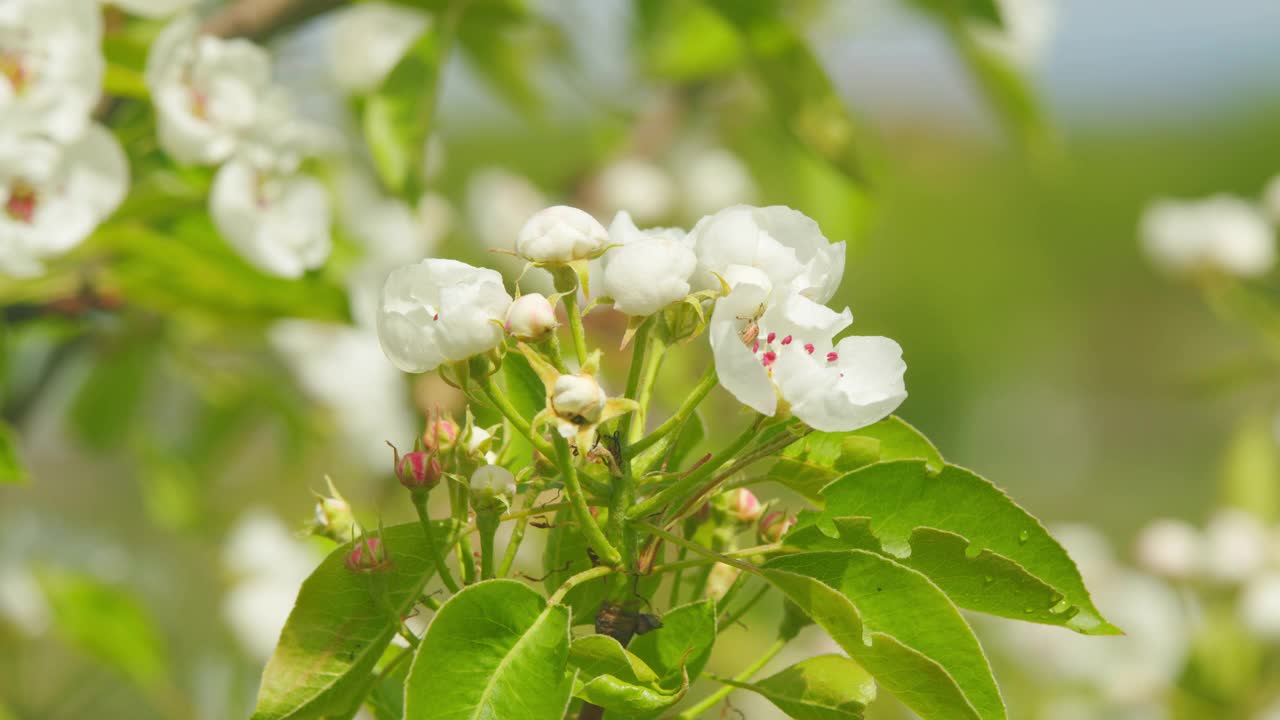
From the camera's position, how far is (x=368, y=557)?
17.1 inches

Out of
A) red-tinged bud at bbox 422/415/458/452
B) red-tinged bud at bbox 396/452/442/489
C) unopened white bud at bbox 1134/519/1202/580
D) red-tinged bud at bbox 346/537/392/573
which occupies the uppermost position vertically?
unopened white bud at bbox 1134/519/1202/580

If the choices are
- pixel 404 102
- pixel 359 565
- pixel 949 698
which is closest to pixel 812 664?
pixel 949 698

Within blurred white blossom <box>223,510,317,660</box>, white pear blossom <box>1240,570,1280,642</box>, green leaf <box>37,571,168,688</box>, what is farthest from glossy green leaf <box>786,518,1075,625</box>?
white pear blossom <box>1240,570,1280,642</box>

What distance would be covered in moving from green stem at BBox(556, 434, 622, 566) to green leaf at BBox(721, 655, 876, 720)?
7cm

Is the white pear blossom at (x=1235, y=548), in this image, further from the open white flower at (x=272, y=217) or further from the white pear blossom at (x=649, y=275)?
the white pear blossom at (x=649, y=275)

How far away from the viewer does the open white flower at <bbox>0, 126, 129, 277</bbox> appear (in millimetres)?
739

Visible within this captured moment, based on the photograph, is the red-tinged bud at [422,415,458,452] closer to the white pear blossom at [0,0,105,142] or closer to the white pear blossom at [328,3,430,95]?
the white pear blossom at [0,0,105,142]

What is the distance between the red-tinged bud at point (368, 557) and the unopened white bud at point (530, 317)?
3.6 inches

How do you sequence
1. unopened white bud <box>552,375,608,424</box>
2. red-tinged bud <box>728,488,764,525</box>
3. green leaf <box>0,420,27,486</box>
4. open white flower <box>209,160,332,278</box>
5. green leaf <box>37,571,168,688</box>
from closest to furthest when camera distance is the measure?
unopened white bud <box>552,375,608,424</box>
red-tinged bud <box>728,488,764,525</box>
green leaf <box>0,420,27,486</box>
open white flower <box>209,160,332,278</box>
green leaf <box>37,571,168,688</box>

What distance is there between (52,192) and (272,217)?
15 cm

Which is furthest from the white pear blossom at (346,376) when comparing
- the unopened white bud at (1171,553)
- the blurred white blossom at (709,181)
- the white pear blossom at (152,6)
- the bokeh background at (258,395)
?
the unopened white bud at (1171,553)

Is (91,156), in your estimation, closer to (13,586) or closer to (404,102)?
(404,102)

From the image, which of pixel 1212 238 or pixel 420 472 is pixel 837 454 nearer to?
pixel 420 472

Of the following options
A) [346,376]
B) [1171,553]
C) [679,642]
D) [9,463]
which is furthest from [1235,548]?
[9,463]
